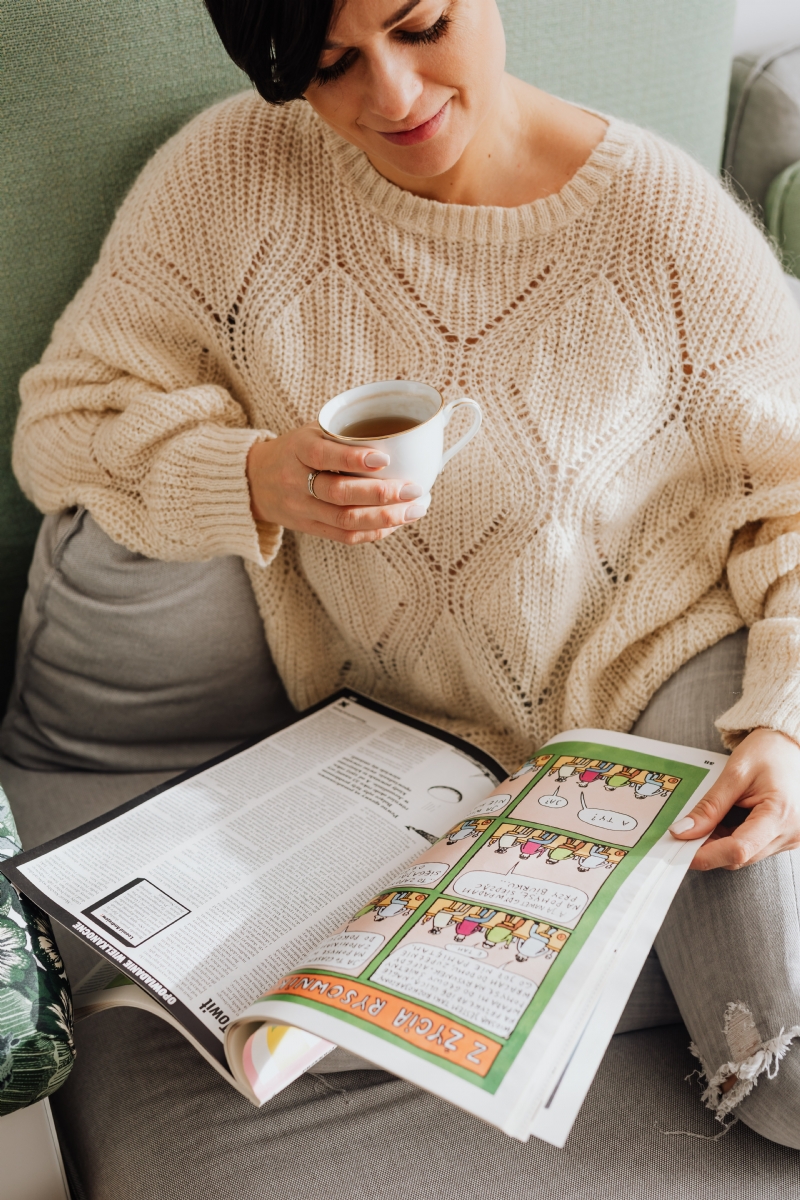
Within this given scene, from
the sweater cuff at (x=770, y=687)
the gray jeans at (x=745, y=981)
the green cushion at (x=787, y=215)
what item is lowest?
the gray jeans at (x=745, y=981)

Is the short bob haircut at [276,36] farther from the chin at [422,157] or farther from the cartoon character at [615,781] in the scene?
the cartoon character at [615,781]

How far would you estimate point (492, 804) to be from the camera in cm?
84

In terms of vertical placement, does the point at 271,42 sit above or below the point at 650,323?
above

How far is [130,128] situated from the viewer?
1051 millimetres

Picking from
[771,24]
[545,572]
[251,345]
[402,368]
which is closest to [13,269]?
[251,345]

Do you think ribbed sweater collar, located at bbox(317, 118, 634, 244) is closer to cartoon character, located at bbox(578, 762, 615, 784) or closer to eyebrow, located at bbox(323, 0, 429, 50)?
eyebrow, located at bbox(323, 0, 429, 50)

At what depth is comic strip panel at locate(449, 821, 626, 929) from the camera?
0.70 metres

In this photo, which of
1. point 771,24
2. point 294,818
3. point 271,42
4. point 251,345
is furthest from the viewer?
point 771,24

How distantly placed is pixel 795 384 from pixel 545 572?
0.32 metres

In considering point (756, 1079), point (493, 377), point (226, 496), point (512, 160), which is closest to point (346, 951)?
point (756, 1079)

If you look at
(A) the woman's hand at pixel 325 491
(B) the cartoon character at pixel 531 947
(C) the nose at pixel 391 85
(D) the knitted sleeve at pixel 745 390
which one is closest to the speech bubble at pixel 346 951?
(B) the cartoon character at pixel 531 947

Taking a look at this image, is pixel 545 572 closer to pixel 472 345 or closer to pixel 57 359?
pixel 472 345

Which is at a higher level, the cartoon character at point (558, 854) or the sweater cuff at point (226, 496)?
the sweater cuff at point (226, 496)

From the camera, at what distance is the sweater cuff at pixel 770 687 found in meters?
0.81
